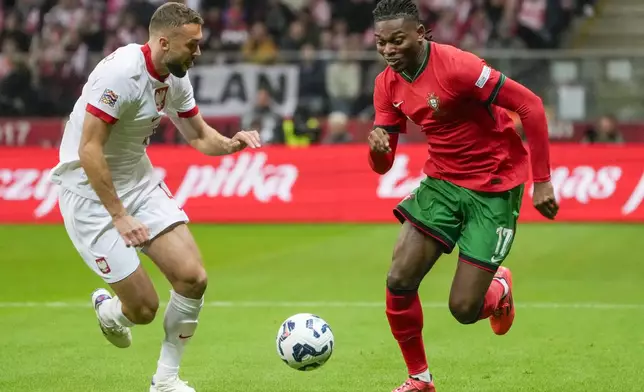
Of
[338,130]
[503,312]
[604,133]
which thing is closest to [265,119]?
[338,130]

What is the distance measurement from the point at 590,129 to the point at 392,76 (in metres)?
12.3

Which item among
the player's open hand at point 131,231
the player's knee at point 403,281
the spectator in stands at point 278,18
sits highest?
the player's open hand at point 131,231

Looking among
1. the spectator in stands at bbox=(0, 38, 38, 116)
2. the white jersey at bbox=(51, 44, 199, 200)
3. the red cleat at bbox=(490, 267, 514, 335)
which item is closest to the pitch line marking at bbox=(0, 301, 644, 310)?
the red cleat at bbox=(490, 267, 514, 335)

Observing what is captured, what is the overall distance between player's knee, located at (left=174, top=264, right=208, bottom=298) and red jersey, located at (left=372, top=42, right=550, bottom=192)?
4.73 ft

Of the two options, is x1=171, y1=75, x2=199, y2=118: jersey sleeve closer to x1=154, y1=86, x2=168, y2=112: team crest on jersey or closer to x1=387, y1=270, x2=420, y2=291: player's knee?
x1=154, y1=86, x2=168, y2=112: team crest on jersey

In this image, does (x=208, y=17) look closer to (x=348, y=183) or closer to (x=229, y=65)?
(x=229, y=65)

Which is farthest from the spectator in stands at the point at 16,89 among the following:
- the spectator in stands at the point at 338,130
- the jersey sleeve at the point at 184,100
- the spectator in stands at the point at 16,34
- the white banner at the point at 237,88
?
the jersey sleeve at the point at 184,100

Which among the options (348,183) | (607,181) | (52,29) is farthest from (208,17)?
(607,181)

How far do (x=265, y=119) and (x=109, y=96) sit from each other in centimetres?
1246

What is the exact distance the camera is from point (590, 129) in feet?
61.6

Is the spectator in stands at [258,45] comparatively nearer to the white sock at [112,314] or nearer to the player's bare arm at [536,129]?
the white sock at [112,314]

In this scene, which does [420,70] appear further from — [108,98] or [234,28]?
[234,28]

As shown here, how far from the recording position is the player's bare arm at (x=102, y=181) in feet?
21.4

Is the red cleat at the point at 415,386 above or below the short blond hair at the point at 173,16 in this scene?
below
